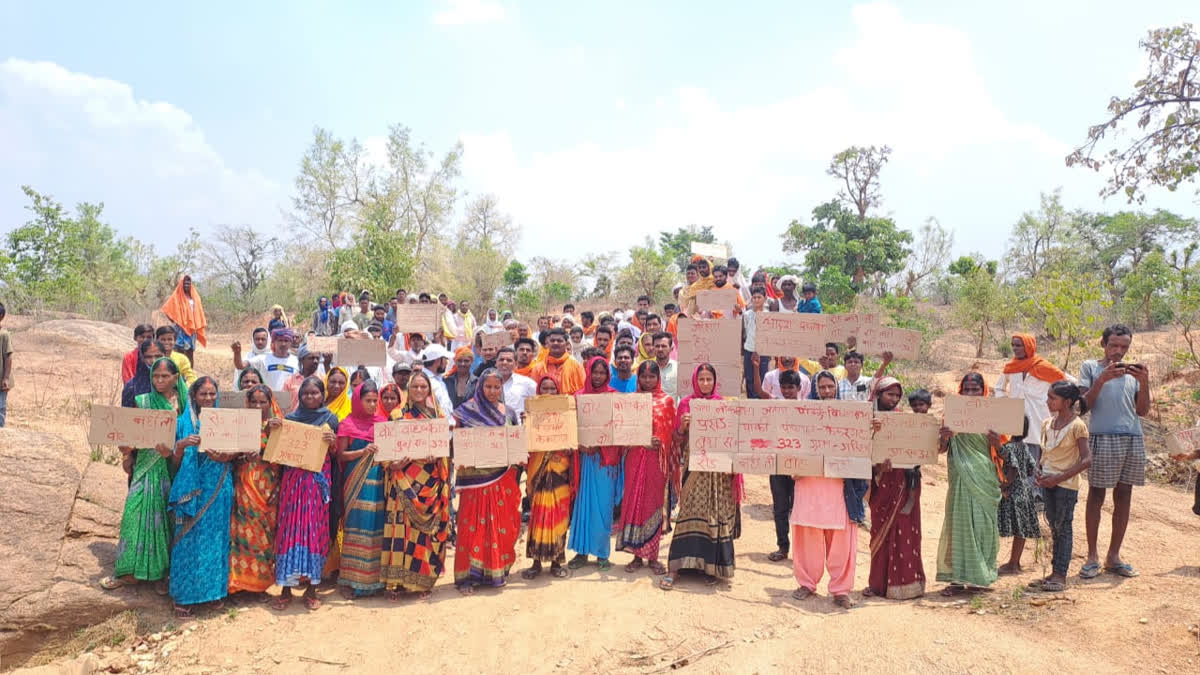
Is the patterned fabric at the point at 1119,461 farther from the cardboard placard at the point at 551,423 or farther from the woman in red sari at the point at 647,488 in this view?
the cardboard placard at the point at 551,423

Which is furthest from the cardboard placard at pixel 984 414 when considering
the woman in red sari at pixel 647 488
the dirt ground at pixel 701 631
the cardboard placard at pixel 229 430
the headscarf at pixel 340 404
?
the cardboard placard at pixel 229 430

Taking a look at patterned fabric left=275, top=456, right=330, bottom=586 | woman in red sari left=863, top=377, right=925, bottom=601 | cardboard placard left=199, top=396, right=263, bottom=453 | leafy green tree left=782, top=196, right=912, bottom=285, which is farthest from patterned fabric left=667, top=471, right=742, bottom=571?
leafy green tree left=782, top=196, right=912, bottom=285

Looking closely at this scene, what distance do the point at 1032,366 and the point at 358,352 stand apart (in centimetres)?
729

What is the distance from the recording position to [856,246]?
23094 mm

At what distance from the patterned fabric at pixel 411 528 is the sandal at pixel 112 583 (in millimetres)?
1993

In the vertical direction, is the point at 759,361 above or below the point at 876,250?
below

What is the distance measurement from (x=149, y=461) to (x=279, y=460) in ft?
3.26

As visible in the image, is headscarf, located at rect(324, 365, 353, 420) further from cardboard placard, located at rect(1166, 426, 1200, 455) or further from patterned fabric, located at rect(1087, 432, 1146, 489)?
cardboard placard, located at rect(1166, 426, 1200, 455)

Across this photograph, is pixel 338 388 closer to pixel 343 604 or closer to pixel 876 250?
pixel 343 604

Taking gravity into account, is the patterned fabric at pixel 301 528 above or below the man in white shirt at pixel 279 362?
below

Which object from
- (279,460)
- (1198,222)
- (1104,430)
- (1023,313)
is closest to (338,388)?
(279,460)

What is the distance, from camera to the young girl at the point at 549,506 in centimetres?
580

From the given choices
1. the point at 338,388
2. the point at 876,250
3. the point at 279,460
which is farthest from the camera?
the point at 876,250

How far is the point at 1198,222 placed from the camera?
96.3ft
